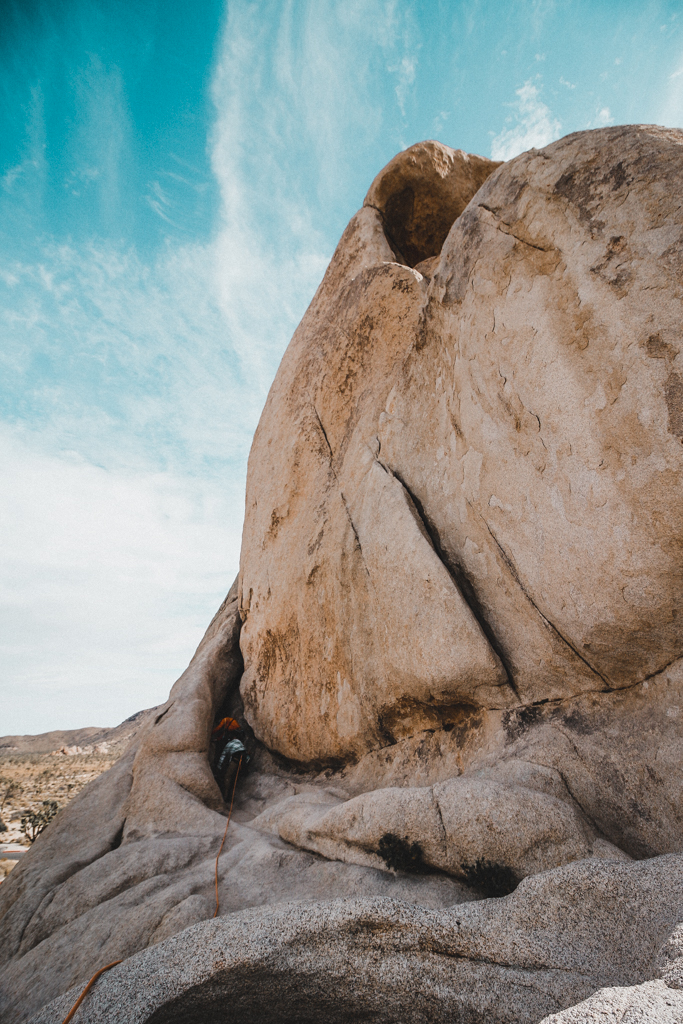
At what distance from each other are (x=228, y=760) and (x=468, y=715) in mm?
3367

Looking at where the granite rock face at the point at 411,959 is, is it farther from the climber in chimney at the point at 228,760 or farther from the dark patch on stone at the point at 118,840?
the climber in chimney at the point at 228,760

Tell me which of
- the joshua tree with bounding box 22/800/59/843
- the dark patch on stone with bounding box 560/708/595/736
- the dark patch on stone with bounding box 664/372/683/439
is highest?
the dark patch on stone with bounding box 664/372/683/439

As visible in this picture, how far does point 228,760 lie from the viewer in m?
6.19

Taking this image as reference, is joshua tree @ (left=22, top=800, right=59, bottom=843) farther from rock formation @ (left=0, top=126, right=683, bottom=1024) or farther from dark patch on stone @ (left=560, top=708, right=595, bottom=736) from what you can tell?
dark patch on stone @ (left=560, top=708, right=595, bottom=736)

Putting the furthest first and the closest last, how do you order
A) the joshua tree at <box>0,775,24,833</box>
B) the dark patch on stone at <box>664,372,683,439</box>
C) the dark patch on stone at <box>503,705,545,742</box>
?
the joshua tree at <box>0,775,24,833</box> → the dark patch on stone at <box>503,705,545,742</box> → the dark patch on stone at <box>664,372,683,439</box>

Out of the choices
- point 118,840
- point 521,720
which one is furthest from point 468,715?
point 118,840

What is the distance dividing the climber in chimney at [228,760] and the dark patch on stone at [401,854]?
3.12m

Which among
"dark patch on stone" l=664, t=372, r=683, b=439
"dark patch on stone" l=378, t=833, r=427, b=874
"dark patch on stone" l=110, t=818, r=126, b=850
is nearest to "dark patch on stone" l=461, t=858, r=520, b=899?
"dark patch on stone" l=378, t=833, r=427, b=874

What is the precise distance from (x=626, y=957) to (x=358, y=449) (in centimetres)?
496

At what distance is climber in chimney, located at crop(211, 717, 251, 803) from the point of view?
612cm

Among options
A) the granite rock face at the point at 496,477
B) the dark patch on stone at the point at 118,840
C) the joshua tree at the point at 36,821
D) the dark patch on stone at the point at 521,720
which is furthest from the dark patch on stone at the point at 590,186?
the joshua tree at the point at 36,821

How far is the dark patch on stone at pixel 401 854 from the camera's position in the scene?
321 centimetres

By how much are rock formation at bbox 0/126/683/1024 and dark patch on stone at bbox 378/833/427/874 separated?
14 mm

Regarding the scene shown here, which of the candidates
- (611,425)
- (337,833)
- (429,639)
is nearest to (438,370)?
(611,425)
